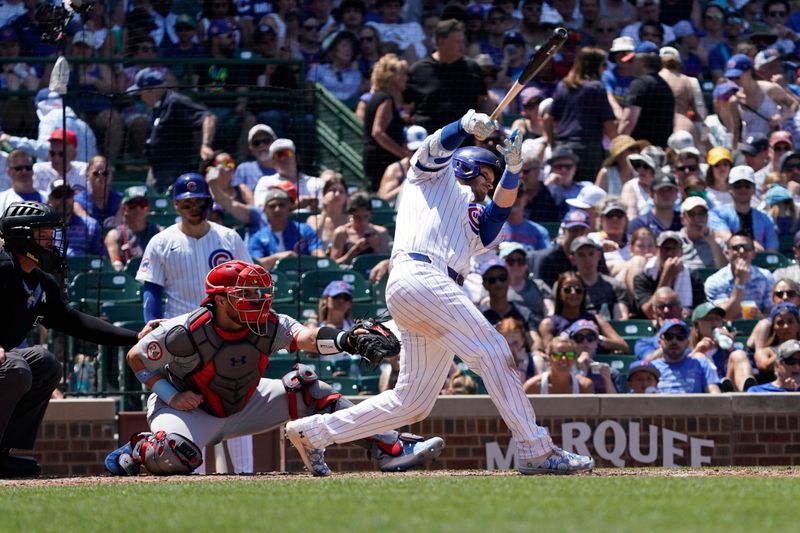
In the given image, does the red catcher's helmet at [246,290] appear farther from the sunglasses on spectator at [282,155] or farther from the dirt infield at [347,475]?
the sunglasses on spectator at [282,155]

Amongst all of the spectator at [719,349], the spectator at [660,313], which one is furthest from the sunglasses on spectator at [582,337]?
the spectator at [719,349]

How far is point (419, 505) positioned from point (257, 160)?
7114mm

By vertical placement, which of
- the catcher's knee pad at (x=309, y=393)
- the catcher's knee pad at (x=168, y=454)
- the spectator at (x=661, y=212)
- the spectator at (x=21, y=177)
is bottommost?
the catcher's knee pad at (x=168, y=454)

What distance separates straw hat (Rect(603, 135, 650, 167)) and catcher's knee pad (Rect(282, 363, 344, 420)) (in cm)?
586

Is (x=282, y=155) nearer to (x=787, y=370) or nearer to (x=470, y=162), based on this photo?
(x=787, y=370)

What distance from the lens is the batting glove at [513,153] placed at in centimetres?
675

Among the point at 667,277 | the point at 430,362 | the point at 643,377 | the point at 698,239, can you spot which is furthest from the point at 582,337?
the point at 430,362

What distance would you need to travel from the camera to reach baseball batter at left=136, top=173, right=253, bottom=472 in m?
8.52

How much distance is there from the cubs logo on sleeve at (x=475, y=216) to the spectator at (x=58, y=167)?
16.7ft

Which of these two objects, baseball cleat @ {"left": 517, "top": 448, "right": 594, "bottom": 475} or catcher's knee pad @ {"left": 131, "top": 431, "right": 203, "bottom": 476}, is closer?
baseball cleat @ {"left": 517, "top": 448, "right": 594, "bottom": 475}

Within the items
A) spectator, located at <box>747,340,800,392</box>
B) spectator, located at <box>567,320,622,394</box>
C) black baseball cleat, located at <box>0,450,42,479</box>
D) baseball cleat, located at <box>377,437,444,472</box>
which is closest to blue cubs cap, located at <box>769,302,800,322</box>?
spectator, located at <box>747,340,800,392</box>

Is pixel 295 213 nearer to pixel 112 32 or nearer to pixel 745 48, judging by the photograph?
pixel 112 32

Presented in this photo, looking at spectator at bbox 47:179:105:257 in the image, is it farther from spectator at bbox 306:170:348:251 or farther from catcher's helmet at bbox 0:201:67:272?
catcher's helmet at bbox 0:201:67:272

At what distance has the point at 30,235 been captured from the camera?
726 centimetres
